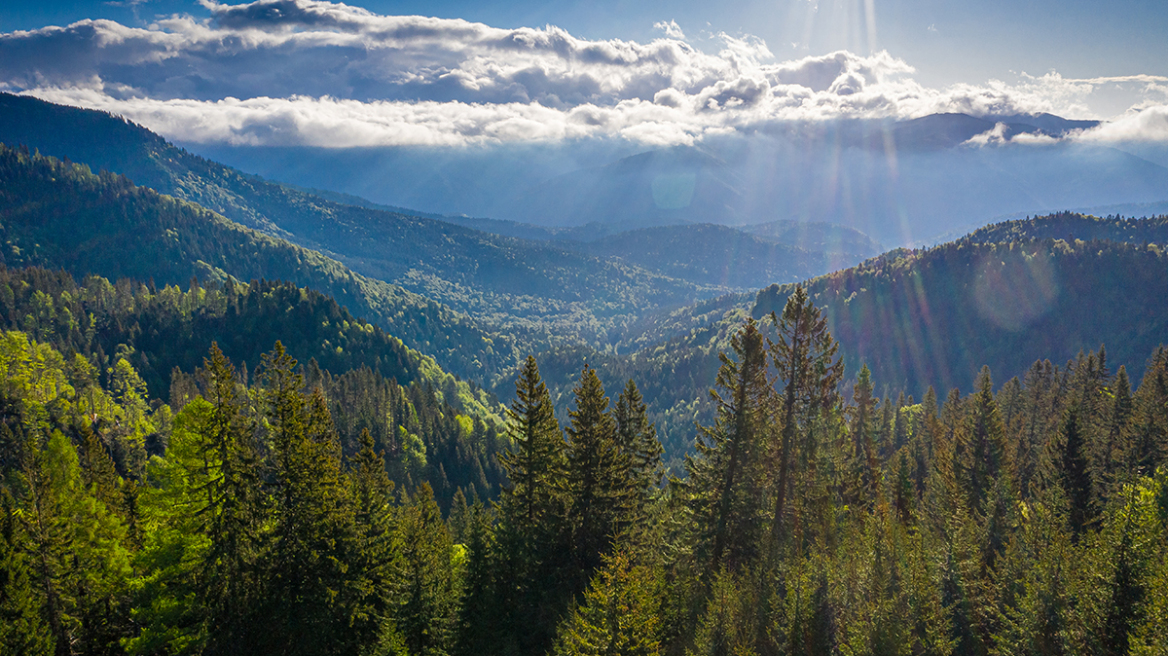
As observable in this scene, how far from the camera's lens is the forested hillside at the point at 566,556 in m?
30.7

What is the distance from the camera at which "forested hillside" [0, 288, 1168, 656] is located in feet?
101

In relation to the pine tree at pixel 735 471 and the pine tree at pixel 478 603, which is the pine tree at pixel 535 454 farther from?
the pine tree at pixel 735 471

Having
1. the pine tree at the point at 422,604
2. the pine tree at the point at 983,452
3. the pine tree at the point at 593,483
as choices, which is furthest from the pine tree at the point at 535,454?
the pine tree at the point at 983,452

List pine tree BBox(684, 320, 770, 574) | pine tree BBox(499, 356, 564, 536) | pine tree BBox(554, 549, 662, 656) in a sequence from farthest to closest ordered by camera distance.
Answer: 1. pine tree BBox(684, 320, 770, 574)
2. pine tree BBox(499, 356, 564, 536)
3. pine tree BBox(554, 549, 662, 656)

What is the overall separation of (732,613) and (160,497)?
102 ft

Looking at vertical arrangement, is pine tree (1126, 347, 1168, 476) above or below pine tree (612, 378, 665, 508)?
above

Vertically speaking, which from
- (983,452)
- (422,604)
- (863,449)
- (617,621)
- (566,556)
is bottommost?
(422,604)

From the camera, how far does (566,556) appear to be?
123 feet

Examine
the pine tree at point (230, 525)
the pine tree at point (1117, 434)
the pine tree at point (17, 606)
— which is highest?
the pine tree at point (1117, 434)

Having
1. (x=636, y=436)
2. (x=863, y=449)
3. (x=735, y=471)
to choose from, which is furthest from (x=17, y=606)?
(x=863, y=449)

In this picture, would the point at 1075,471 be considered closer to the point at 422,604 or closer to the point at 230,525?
the point at 422,604

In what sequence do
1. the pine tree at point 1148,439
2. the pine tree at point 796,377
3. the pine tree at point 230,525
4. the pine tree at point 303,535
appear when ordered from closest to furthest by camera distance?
the pine tree at point 230,525
the pine tree at point 303,535
the pine tree at point 796,377
the pine tree at point 1148,439

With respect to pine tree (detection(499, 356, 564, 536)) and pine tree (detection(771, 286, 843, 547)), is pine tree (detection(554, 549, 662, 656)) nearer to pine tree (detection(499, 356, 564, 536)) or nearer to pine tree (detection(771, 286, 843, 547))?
pine tree (detection(499, 356, 564, 536))

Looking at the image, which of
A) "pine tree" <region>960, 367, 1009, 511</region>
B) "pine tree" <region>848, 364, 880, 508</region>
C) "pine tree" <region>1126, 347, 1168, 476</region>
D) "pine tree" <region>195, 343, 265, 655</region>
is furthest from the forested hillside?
"pine tree" <region>960, 367, 1009, 511</region>
